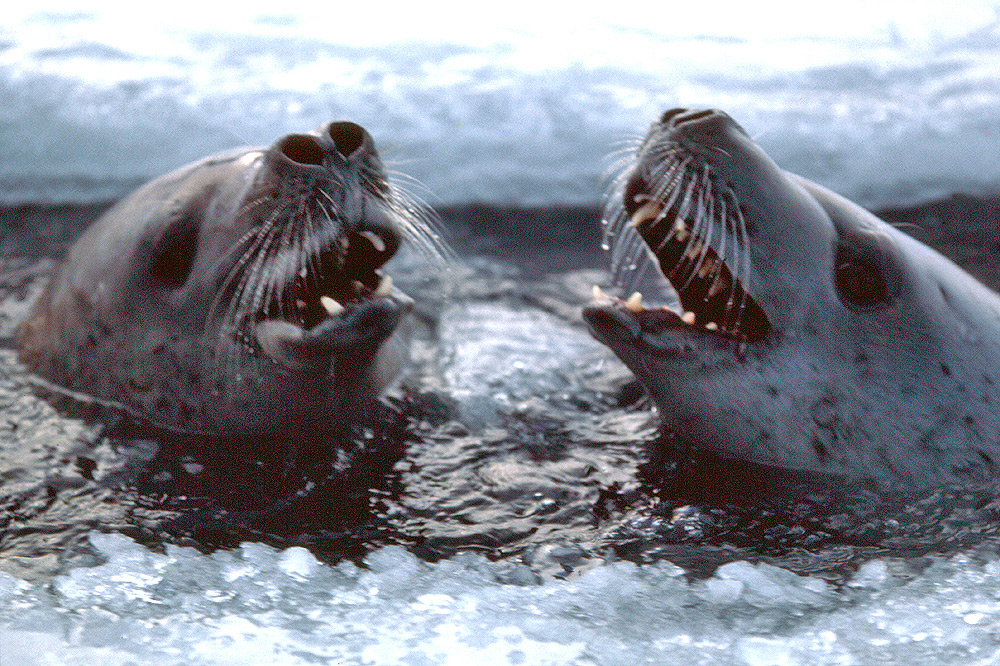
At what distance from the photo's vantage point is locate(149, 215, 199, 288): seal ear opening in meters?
2.84

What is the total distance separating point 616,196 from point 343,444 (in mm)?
951

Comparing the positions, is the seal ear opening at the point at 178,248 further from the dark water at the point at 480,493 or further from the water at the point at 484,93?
the water at the point at 484,93

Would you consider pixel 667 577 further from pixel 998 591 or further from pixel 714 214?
pixel 714 214

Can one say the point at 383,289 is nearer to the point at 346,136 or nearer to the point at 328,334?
the point at 328,334

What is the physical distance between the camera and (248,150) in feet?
9.59

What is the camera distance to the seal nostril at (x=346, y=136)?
2662 mm

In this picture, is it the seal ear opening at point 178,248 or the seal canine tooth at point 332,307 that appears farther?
the seal ear opening at point 178,248

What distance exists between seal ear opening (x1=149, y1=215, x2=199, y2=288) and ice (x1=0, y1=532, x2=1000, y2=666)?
0.72 meters

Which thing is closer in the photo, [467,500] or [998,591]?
[998,591]

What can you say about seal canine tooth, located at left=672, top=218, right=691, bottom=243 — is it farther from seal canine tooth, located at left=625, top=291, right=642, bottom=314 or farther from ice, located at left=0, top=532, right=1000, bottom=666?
ice, located at left=0, top=532, right=1000, bottom=666

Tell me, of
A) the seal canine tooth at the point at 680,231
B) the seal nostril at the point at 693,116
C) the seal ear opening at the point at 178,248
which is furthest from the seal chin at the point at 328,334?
the seal nostril at the point at 693,116

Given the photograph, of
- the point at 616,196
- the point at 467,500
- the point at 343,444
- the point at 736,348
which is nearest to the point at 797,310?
the point at 736,348

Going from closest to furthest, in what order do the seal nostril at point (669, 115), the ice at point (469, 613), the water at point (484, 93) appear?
1. the ice at point (469, 613)
2. the seal nostril at point (669, 115)
3. the water at point (484, 93)

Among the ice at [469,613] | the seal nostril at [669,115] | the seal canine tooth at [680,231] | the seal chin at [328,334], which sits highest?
the seal nostril at [669,115]
